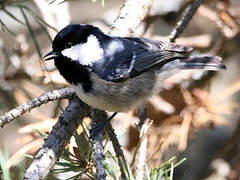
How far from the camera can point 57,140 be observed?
151cm

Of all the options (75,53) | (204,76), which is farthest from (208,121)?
(75,53)

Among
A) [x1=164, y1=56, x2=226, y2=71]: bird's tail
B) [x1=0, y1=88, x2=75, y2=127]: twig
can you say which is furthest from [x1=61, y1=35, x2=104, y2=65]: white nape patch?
[x1=164, y1=56, x2=226, y2=71]: bird's tail

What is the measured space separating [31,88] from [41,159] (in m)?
1.04

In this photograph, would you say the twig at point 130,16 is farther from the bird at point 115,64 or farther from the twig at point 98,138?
the twig at point 98,138

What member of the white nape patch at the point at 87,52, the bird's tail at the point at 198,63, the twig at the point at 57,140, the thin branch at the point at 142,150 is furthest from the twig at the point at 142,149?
the bird's tail at the point at 198,63

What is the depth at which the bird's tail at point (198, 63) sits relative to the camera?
2.15 meters

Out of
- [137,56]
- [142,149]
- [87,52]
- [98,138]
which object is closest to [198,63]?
[137,56]

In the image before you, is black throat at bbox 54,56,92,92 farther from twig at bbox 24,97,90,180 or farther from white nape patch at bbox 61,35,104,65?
twig at bbox 24,97,90,180

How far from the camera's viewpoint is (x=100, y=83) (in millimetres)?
2023

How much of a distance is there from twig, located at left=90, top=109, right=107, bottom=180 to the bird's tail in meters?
0.56

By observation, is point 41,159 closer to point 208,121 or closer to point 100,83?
point 100,83

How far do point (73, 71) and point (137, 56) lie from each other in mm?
404

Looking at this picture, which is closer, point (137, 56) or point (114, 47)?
point (114, 47)

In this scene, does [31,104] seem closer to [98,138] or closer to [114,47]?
[98,138]
